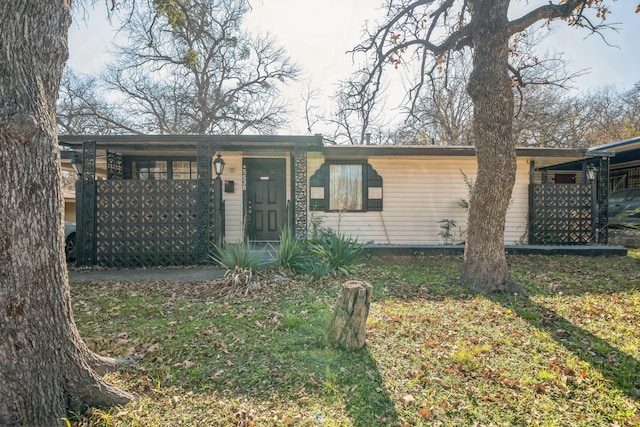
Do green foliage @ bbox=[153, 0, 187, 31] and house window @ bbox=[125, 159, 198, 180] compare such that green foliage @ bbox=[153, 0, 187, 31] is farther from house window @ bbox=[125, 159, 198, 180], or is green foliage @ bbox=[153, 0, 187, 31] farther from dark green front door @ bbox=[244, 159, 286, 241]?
house window @ bbox=[125, 159, 198, 180]

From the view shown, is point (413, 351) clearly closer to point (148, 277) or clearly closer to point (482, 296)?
point (482, 296)

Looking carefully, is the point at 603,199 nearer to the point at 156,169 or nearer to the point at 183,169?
the point at 183,169

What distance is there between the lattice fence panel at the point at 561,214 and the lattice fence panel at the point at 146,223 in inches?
343

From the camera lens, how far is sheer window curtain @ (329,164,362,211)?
9086 mm

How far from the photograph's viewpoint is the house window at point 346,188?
9.02 meters

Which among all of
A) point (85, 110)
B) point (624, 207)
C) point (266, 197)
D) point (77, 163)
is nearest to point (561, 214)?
point (624, 207)

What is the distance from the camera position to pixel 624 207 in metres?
10.1

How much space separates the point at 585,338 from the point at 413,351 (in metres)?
1.82

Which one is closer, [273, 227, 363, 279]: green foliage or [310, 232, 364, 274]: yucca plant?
[273, 227, 363, 279]: green foliage

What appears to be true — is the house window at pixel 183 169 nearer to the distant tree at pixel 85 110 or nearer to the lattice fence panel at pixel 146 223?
the lattice fence panel at pixel 146 223

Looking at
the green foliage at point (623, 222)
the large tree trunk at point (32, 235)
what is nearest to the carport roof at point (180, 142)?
the large tree trunk at point (32, 235)

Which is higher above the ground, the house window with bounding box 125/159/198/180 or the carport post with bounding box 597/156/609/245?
the house window with bounding box 125/159/198/180

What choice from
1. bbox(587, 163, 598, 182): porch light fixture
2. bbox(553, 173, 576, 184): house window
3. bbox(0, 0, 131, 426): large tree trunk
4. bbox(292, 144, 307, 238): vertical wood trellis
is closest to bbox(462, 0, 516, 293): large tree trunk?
bbox(292, 144, 307, 238): vertical wood trellis

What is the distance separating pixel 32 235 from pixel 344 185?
7.66 m
